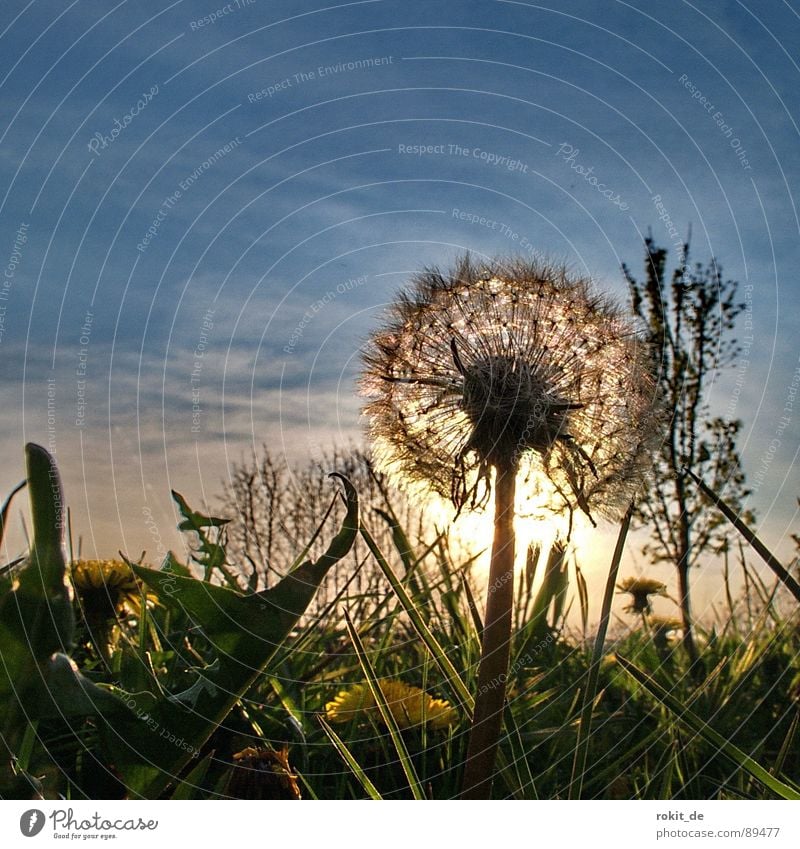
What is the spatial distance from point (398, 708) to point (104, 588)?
30.0 inches

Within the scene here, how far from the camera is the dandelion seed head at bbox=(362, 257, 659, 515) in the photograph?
1886 millimetres

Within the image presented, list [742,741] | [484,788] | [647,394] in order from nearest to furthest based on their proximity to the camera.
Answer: [484,788] < [647,394] < [742,741]

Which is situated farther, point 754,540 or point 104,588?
point 104,588

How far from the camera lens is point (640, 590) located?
2924 mm

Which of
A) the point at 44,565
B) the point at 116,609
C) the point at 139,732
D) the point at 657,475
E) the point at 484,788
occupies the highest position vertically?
the point at 657,475

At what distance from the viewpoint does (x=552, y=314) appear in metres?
1.96

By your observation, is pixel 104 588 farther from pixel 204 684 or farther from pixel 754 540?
pixel 754 540

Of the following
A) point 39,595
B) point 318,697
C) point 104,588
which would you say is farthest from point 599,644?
point 104,588

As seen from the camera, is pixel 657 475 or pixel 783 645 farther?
pixel 783 645

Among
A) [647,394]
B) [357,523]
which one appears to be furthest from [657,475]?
[357,523]

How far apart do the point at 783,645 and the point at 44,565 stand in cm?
238

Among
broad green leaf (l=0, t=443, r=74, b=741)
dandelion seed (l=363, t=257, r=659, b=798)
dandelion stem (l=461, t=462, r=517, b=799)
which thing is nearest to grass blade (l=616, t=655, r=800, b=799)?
dandelion stem (l=461, t=462, r=517, b=799)

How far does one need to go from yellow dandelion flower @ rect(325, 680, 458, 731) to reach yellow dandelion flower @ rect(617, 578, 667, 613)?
3.83 ft
